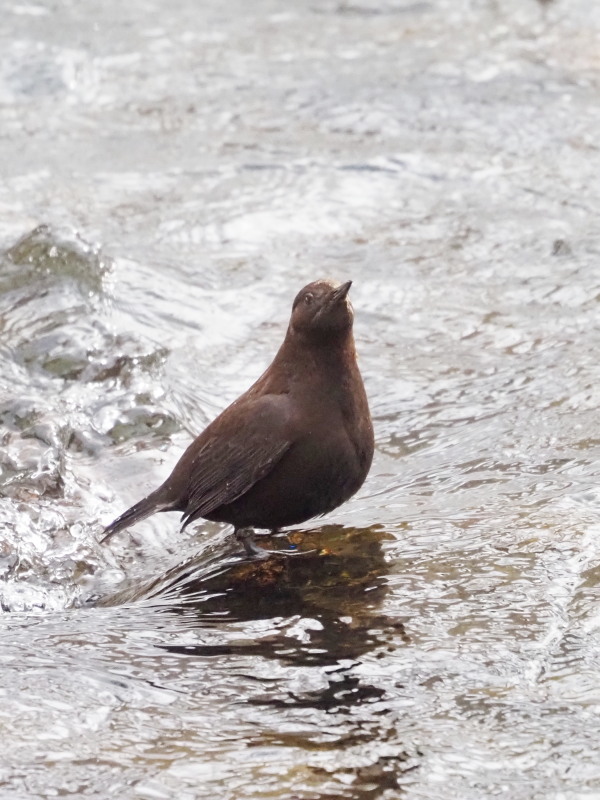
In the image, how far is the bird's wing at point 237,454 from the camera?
4.29 m

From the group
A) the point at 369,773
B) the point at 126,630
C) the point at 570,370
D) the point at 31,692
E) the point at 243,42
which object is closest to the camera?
the point at 369,773

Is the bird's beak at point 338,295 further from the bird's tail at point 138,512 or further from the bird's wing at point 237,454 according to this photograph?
the bird's tail at point 138,512

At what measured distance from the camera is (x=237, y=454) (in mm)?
4375

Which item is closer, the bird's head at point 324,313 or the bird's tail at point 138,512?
the bird's head at point 324,313

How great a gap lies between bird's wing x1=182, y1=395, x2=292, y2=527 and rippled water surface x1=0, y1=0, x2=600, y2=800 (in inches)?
8.7

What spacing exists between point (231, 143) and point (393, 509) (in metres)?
5.06

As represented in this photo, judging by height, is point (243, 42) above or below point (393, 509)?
above

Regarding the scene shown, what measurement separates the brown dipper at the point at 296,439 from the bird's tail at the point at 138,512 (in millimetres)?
90

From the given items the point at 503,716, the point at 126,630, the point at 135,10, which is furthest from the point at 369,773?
the point at 135,10

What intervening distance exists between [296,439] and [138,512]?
71 centimetres

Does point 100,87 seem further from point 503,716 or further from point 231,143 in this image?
point 503,716

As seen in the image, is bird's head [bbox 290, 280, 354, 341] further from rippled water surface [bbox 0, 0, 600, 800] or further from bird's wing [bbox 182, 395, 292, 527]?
rippled water surface [bbox 0, 0, 600, 800]

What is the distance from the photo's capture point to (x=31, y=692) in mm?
3400

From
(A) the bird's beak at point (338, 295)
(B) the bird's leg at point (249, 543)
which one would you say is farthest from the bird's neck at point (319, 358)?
(B) the bird's leg at point (249, 543)
